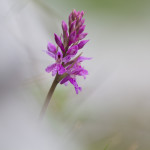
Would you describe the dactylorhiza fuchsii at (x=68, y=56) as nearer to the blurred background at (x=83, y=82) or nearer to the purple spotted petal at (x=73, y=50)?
the purple spotted petal at (x=73, y=50)

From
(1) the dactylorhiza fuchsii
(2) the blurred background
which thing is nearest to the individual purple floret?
(1) the dactylorhiza fuchsii

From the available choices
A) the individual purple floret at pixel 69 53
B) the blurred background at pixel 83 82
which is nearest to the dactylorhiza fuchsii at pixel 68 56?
the individual purple floret at pixel 69 53

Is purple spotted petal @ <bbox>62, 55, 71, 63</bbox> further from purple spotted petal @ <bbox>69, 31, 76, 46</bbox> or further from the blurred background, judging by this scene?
the blurred background

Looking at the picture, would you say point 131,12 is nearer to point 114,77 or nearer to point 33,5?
point 114,77

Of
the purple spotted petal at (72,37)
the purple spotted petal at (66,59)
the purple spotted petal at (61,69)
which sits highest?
the purple spotted petal at (72,37)

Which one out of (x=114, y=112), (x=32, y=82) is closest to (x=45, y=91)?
(x=32, y=82)

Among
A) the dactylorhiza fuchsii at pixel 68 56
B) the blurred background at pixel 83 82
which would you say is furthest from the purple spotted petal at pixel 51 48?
the blurred background at pixel 83 82

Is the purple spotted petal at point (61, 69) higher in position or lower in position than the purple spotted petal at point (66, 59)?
lower

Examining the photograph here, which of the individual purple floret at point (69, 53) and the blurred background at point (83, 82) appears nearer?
the individual purple floret at point (69, 53)
